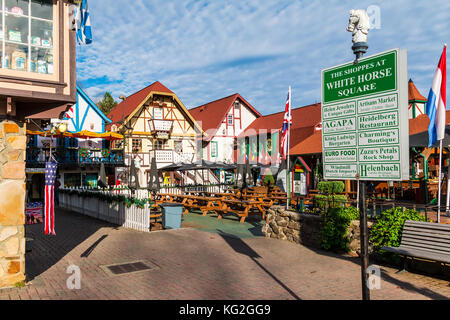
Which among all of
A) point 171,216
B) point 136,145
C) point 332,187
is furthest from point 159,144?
point 171,216

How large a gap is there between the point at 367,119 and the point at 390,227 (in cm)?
440

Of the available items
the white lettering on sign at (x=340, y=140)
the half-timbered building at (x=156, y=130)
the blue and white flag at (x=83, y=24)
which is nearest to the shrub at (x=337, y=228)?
the white lettering on sign at (x=340, y=140)

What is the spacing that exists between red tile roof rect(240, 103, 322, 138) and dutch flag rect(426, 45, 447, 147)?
63.9ft

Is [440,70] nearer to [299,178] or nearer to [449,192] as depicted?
[449,192]

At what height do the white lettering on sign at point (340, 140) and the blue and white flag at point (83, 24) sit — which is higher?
the blue and white flag at point (83, 24)

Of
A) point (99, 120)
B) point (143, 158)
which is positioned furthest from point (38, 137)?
point (143, 158)

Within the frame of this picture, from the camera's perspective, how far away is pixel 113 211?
13555 millimetres

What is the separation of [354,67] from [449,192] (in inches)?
326

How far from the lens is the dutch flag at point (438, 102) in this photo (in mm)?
9070

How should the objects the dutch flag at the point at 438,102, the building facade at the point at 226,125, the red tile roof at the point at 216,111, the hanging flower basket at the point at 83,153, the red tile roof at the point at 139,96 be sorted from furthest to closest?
the red tile roof at the point at 216,111, the building facade at the point at 226,125, the red tile roof at the point at 139,96, the hanging flower basket at the point at 83,153, the dutch flag at the point at 438,102

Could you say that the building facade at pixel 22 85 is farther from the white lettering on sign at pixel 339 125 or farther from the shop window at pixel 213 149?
the shop window at pixel 213 149

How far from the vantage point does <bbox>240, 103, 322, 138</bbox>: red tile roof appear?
1204 inches

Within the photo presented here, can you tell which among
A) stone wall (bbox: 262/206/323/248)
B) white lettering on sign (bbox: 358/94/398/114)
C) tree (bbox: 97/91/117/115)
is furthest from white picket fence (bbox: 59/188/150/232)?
tree (bbox: 97/91/117/115)

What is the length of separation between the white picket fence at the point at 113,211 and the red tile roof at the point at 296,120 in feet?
63.1
